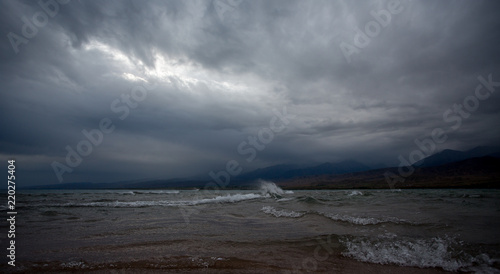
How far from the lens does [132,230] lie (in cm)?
1053

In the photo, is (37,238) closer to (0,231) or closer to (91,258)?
(0,231)

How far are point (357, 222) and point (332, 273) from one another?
22.1 feet

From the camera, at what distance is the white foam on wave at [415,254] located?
237 inches

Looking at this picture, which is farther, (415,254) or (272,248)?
(272,248)

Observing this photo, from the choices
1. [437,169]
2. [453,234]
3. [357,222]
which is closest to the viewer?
[453,234]

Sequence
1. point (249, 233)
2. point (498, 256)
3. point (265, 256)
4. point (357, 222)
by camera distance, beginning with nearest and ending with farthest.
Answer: point (498, 256) → point (265, 256) → point (249, 233) → point (357, 222)

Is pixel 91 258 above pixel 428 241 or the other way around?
above

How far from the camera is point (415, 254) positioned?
6.70m

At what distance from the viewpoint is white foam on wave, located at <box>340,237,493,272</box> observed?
602 cm

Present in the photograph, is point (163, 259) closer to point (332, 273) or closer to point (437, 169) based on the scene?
point (332, 273)

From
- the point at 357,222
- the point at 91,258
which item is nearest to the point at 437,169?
the point at 357,222

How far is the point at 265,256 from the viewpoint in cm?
672

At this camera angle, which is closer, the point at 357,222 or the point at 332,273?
the point at 332,273

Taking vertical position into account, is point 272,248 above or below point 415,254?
above
